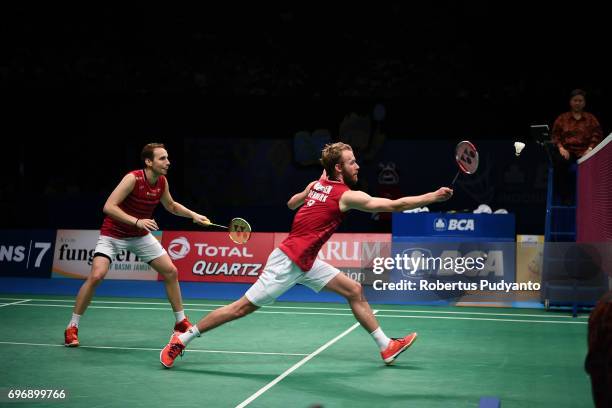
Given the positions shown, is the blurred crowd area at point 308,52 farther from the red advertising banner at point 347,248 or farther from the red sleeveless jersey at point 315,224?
the red sleeveless jersey at point 315,224

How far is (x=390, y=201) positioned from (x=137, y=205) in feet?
8.65

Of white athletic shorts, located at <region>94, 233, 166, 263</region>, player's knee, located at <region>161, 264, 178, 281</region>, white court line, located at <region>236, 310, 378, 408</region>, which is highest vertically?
white athletic shorts, located at <region>94, 233, 166, 263</region>

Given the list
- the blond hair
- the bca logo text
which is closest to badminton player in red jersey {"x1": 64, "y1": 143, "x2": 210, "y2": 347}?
the blond hair

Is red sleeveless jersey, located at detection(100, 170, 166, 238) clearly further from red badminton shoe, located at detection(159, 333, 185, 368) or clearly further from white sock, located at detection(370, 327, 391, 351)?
white sock, located at detection(370, 327, 391, 351)

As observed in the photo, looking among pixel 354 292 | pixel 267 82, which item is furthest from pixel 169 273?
pixel 267 82

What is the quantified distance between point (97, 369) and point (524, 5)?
14.8 metres

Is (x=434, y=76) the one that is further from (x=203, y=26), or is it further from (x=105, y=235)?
(x=105, y=235)

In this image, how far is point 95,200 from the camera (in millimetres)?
16734

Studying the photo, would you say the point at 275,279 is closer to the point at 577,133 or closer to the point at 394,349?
the point at 394,349

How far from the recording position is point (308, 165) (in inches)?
705

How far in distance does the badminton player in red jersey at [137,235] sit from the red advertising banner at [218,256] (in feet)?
16.4

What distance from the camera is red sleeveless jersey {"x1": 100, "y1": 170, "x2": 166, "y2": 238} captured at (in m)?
Result: 7.52

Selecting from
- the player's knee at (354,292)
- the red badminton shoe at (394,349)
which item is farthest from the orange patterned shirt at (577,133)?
the player's knee at (354,292)

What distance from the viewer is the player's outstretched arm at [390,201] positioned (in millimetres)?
5660
